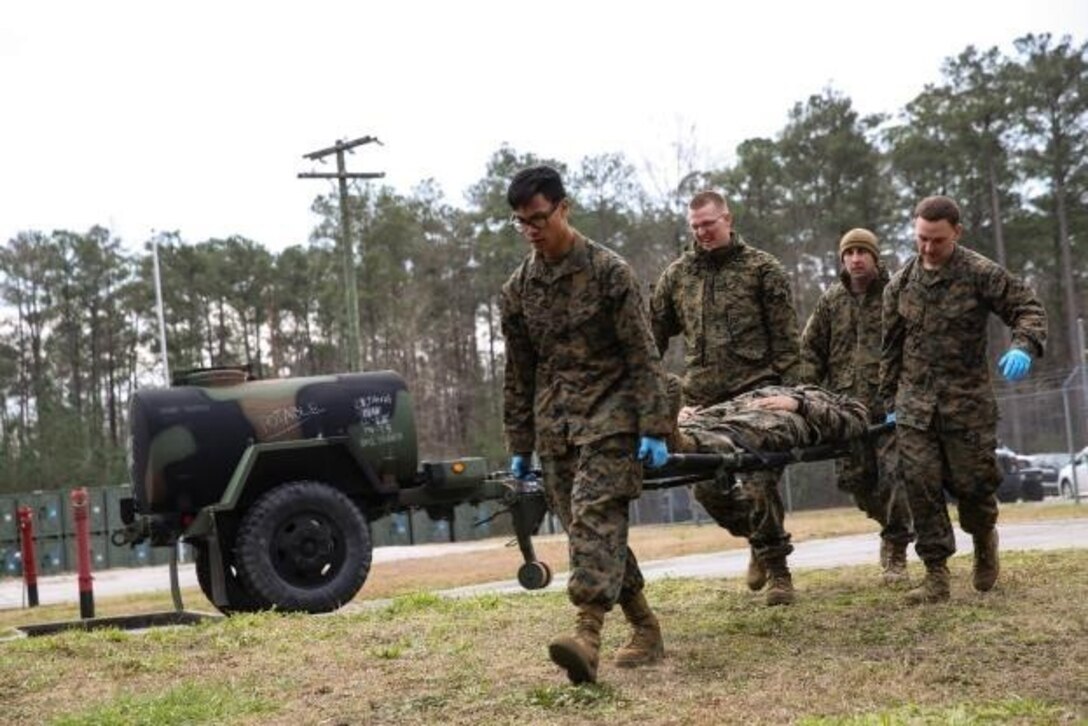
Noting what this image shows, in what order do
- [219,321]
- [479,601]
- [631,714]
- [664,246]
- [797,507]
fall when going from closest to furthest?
[631,714], [479,601], [797,507], [664,246], [219,321]

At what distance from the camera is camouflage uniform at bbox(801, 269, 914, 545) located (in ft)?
28.6

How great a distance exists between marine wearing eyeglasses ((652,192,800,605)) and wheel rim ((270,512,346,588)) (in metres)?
3.32

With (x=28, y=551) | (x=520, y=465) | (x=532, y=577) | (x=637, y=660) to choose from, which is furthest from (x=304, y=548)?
(x=28, y=551)

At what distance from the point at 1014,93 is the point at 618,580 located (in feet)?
155

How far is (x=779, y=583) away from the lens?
814 centimetres

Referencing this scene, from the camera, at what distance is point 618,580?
5.60 meters

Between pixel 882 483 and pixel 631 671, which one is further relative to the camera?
pixel 882 483

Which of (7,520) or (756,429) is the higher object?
(756,429)

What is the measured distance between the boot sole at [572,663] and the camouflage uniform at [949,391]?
290 centimetres

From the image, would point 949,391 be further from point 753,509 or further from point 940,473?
point 753,509

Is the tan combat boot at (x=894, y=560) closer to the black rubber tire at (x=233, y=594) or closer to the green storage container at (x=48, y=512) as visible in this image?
the black rubber tire at (x=233, y=594)

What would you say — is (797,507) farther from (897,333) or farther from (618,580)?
(618,580)

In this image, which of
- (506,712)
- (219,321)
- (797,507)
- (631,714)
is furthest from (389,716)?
(219,321)

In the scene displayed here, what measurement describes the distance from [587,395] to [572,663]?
1131 mm
